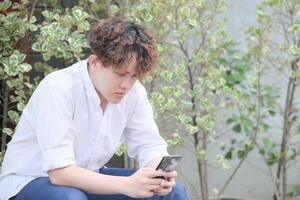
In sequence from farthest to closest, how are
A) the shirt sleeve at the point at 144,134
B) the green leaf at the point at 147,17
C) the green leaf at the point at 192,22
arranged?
the green leaf at the point at 192,22 < the green leaf at the point at 147,17 < the shirt sleeve at the point at 144,134

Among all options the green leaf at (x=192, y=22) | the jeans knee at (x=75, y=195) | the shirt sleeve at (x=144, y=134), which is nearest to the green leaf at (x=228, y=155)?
the green leaf at (x=192, y=22)

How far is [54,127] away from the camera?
8.86 feet

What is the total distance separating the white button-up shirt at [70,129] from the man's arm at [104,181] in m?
0.04

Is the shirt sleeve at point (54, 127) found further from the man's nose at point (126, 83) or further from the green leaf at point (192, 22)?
the green leaf at point (192, 22)

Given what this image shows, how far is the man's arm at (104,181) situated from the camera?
2.70 m

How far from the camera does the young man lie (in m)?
2.70

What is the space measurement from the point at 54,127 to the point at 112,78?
0.99ft

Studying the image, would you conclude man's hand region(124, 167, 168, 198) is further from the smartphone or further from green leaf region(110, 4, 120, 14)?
green leaf region(110, 4, 120, 14)

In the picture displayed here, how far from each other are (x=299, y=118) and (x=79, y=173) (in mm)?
2462

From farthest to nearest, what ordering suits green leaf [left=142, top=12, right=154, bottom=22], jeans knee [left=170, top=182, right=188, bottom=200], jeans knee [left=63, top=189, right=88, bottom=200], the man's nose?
green leaf [left=142, top=12, right=154, bottom=22], jeans knee [left=170, top=182, right=188, bottom=200], the man's nose, jeans knee [left=63, top=189, right=88, bottom=200]

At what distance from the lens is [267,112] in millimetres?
4762

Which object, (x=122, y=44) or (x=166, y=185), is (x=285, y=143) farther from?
(x=122, y=44)

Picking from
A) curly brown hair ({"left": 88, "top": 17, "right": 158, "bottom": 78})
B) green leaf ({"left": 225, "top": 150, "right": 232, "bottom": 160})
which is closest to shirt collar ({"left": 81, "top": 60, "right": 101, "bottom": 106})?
curly brown hair ({"left": 88, "top": 17, "right": 158, "bottom": 78})

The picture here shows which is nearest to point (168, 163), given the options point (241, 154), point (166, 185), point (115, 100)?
point (166, 185)
